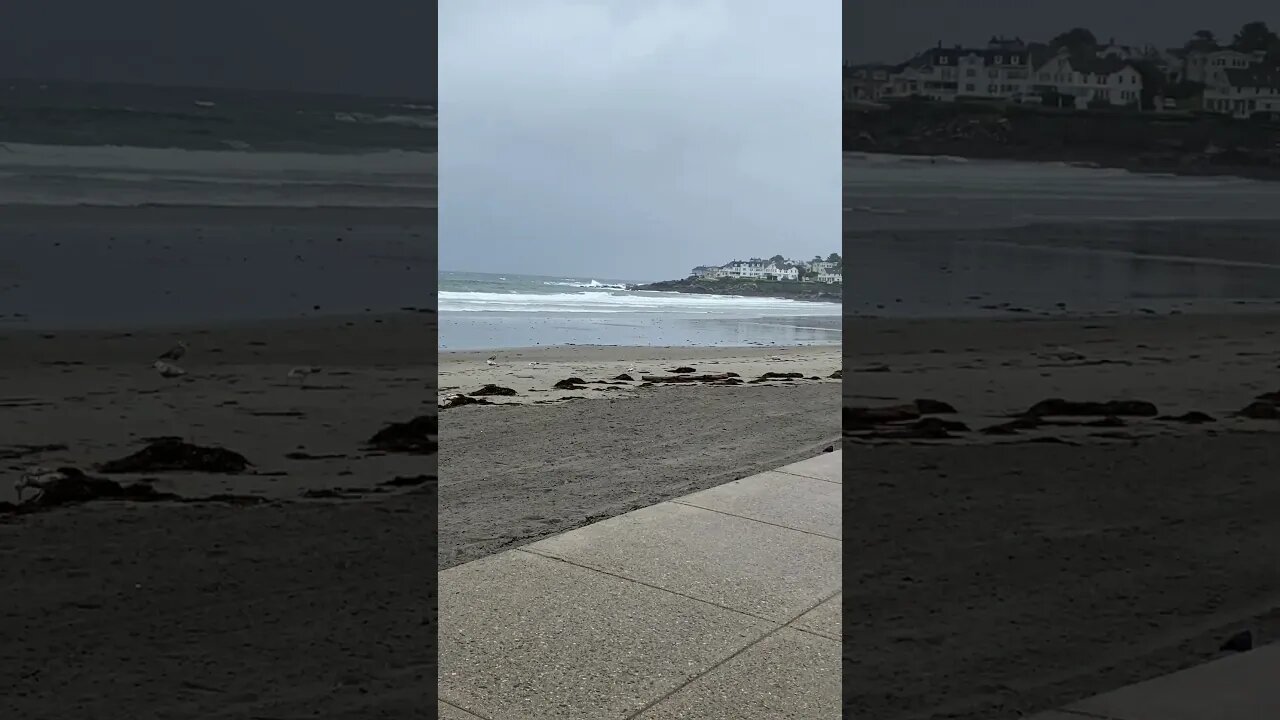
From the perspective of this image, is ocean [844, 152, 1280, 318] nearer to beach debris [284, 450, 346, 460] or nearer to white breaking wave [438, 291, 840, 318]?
beach debris [284, 450, 346, 460]

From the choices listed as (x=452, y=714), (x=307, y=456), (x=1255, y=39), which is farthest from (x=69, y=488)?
(x=1255, y=39)

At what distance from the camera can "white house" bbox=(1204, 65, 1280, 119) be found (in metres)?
3.21

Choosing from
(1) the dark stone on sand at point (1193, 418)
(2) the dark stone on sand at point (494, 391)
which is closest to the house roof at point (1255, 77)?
(1) the dark stone on sand at point (1193, 418)

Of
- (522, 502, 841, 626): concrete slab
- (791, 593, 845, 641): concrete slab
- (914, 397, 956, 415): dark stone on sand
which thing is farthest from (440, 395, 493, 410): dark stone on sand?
(791, 593, 845, 641): concrete slab

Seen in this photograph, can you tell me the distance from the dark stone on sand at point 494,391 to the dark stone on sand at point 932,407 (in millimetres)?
6375

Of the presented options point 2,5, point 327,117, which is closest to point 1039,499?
point 327,117

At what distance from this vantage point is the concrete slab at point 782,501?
409 centimetres

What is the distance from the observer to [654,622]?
2.94m

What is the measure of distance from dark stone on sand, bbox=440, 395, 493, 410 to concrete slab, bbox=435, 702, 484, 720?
20.1 ft

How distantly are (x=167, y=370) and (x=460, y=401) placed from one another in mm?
6736

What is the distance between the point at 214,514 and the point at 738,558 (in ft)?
6.63

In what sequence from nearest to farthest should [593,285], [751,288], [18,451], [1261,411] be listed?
[18,451] → [1261,411] → [751,288] → [593,285]

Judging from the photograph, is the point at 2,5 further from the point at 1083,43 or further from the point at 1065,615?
the point at 1065,615

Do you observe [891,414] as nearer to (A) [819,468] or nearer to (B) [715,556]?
(B) [715,556]
